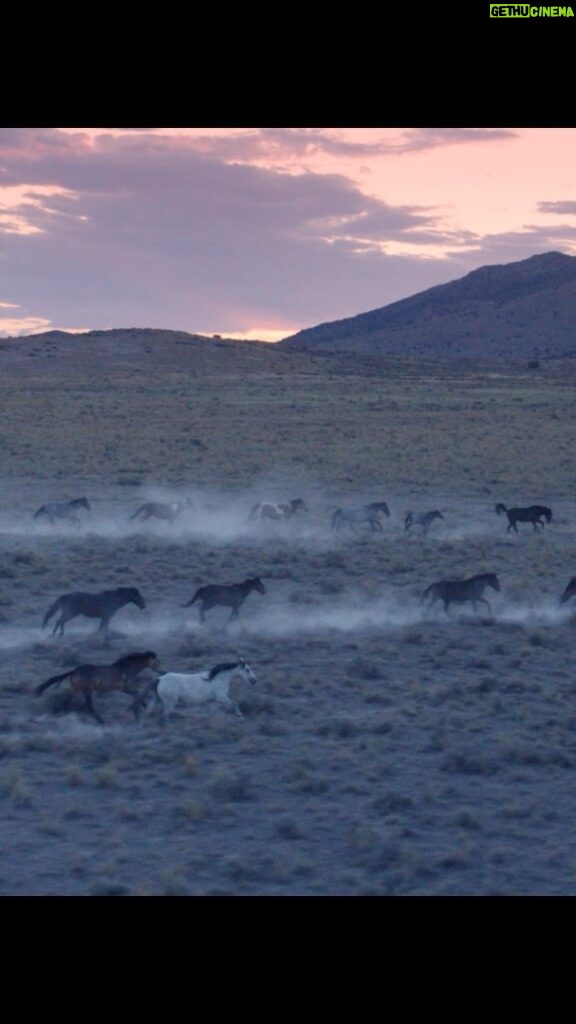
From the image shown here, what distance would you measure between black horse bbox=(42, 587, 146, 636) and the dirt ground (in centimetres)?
28

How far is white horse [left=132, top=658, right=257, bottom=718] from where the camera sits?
9234 mm

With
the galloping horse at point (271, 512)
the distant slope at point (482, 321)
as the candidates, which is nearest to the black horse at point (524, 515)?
the galloping horse at point (271, 512)

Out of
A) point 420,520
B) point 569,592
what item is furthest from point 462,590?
point 420,520

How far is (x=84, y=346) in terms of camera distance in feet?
279

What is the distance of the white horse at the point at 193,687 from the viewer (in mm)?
9234

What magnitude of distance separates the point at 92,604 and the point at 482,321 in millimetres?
158768

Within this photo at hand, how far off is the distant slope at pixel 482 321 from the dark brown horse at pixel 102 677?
4952 inches

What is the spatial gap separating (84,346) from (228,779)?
80191 millimetres

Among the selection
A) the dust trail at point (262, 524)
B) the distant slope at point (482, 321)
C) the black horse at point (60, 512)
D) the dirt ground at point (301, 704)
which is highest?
the distant slope at point (482, 321)

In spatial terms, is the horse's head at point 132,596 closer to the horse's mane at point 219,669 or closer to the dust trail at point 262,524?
the horse's mane at point 219,669

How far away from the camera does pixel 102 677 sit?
9.16 meters
